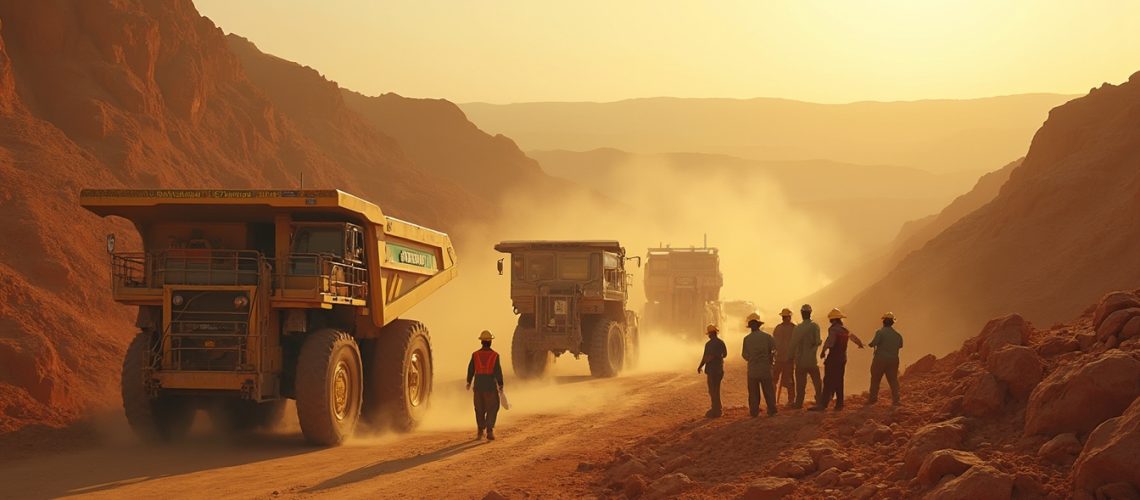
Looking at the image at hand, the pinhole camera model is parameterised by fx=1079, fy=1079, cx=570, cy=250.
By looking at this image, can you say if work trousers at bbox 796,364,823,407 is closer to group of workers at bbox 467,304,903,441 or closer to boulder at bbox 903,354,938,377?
group of workers at bbox 467,304,903,441

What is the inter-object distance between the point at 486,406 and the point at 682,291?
81.6ft

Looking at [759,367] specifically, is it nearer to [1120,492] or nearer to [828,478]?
[828,478]

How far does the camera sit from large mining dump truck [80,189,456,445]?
14.6m

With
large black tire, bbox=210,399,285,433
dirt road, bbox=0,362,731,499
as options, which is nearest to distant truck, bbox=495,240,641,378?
dirt road, bbox=0,362,731,499

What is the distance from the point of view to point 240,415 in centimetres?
1736

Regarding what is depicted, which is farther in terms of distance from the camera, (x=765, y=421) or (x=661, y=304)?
(x=661, y=304)

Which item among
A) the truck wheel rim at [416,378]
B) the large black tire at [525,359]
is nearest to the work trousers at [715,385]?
the truck wheel rim at [416,378]

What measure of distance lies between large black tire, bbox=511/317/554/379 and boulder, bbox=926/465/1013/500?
18.4m

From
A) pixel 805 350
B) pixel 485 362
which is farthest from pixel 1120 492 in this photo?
pixel 485 362

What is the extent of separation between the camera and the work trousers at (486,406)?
1589 cm

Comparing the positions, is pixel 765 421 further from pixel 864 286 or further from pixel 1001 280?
pixel 864 286

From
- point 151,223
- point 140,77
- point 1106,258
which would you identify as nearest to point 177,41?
point 140,77

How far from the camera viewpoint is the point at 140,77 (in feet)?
139

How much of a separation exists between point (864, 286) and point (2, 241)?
5520cm
